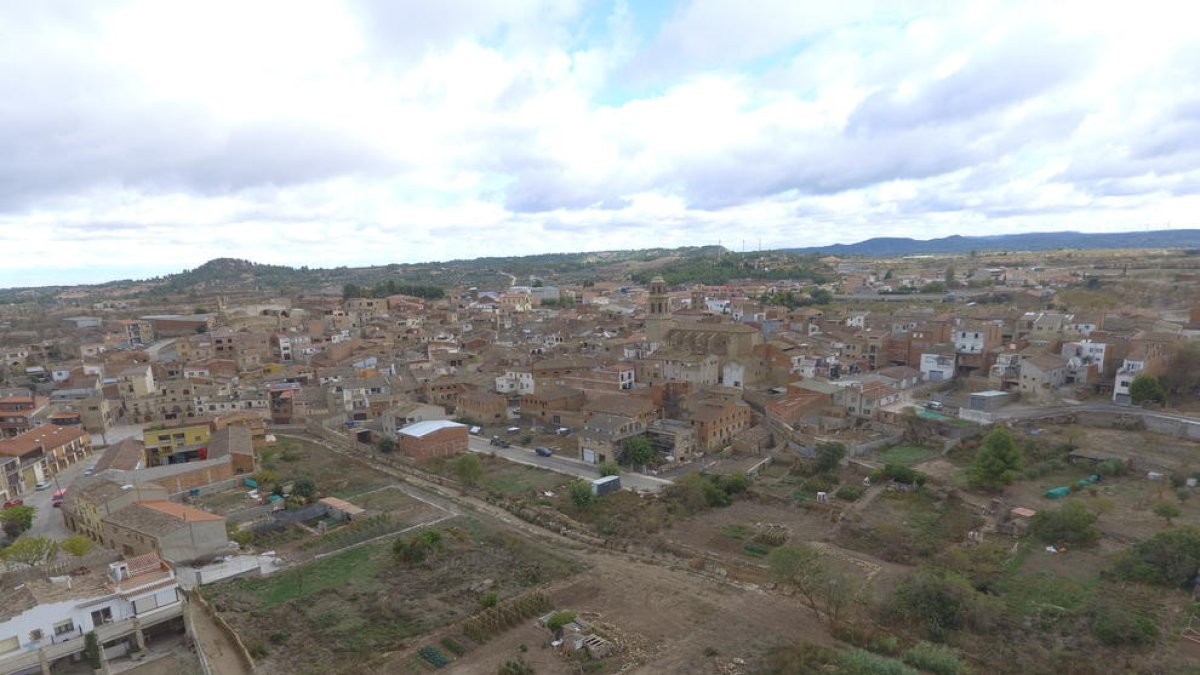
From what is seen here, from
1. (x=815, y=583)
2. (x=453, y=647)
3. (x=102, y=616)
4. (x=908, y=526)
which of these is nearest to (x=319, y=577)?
(x=102, y=616)

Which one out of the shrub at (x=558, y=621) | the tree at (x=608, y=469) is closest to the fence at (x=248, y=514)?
the tree at (x=608, y=469)

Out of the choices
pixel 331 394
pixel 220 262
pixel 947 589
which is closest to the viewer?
A: pixel 947 589

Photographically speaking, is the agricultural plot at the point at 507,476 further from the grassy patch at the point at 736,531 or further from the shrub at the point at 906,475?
the shrub at the point at 906,475

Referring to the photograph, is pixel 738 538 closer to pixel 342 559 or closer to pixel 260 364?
pixel 342 559

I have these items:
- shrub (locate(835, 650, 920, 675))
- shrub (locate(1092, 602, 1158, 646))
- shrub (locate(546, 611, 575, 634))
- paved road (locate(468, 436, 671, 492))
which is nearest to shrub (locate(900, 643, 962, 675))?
shrub (locate(835, 650, 920, 675))

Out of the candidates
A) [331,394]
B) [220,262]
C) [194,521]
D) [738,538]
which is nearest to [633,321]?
[331,394]

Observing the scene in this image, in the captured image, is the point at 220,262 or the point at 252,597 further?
the point at 220,262

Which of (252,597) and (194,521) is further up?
(194,521)

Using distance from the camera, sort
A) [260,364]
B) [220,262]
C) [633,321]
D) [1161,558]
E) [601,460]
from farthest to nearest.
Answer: [220,262] → [633,321] → [260,364] → [601,460] → [1161,558]
